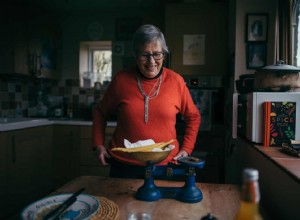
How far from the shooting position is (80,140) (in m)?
3.40

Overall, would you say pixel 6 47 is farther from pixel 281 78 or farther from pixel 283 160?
pixel 283 160

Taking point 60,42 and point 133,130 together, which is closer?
point 133,130

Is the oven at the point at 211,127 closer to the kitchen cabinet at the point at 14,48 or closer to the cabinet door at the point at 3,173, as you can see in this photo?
the cabinet door at the point at 3,173

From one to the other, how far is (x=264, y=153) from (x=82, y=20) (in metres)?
3.31

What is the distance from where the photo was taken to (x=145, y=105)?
1495mm

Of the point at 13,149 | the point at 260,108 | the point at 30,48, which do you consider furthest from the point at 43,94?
the point at 260,108

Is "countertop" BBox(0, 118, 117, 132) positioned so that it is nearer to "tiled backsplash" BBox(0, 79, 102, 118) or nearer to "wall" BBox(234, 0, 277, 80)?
"tiled backsplash" BBox(0, 79, 102, 118)

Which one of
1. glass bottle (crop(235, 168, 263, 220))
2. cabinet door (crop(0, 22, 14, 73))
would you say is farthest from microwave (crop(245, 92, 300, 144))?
cabinet door (crop(0, 22, 14, 73))

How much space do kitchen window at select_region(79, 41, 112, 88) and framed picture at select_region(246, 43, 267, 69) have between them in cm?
199

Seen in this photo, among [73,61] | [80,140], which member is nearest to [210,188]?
[80,140]

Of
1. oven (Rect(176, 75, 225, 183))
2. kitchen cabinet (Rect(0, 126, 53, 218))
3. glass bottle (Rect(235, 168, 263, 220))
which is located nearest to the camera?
glass bottle (Rect(235, 168, 263, 220))

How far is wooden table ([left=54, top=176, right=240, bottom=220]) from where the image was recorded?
964 mm

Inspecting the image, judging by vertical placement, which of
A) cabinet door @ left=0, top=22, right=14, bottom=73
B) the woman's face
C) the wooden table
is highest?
cabinet door @ left=0, top=22, right=14, bottom=73

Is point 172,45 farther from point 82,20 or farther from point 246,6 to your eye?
point 82,20
